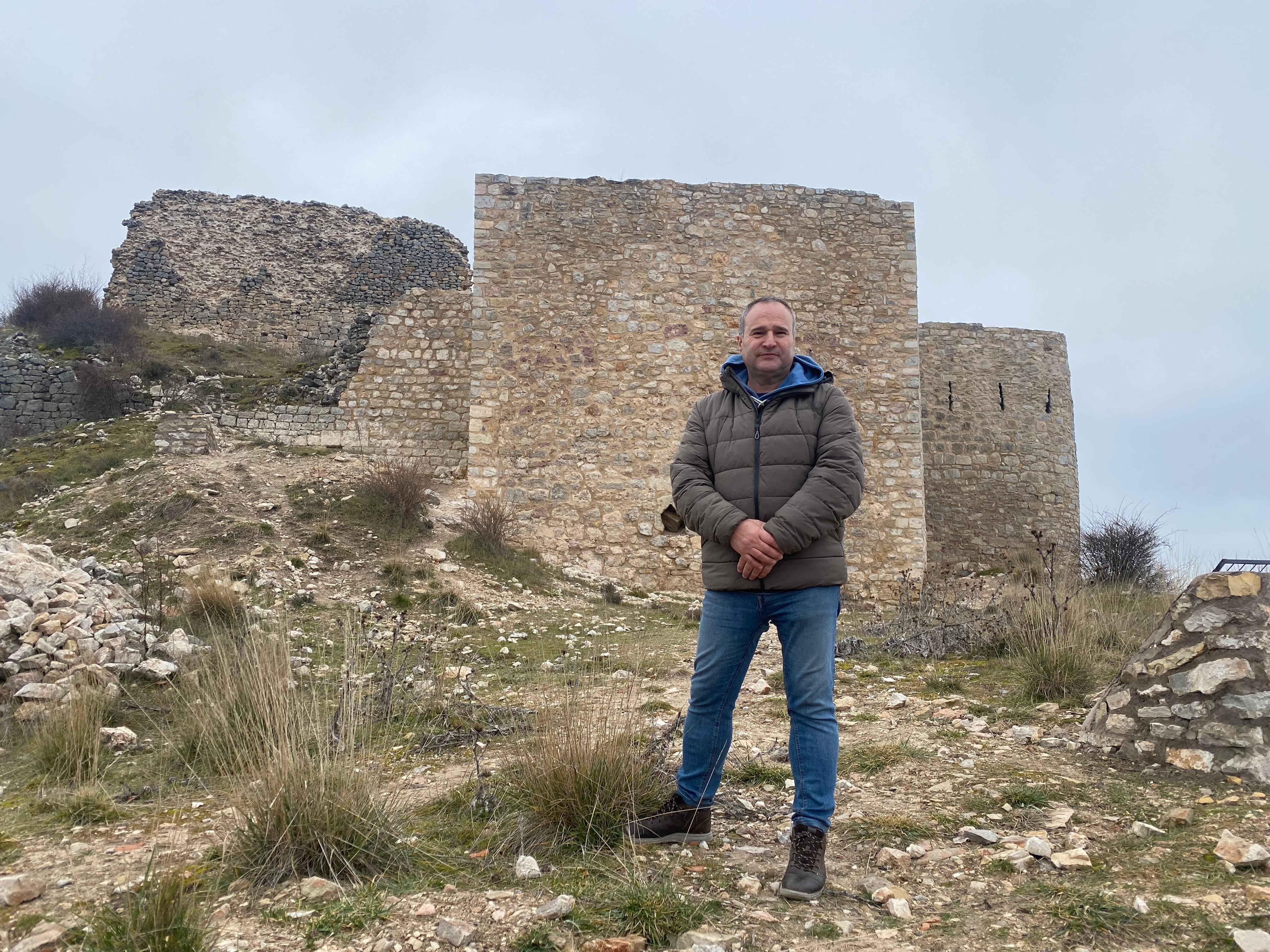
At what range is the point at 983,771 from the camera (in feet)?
11.0

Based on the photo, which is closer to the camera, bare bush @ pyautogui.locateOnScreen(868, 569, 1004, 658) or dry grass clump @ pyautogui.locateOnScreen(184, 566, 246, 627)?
dry grass clump @ pyautogui.locateOnScreen(184, 566, 246, 627)

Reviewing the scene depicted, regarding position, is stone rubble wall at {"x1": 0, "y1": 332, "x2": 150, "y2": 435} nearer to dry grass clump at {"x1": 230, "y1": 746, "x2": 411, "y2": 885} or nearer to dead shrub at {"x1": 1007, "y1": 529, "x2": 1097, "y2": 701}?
dry grass clump at {"x1": 230, "y1": 746, "x2": 411, "y2": 885}

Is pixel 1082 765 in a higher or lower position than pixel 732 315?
lower

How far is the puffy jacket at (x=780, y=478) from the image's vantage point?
99.4 inches

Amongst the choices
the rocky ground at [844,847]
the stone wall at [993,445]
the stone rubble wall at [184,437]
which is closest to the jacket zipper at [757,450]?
the rocky ground at [844,847]

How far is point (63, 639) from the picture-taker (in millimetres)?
4480

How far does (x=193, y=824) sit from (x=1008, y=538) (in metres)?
13.8

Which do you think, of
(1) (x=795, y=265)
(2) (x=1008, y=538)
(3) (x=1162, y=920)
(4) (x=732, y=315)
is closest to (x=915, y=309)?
(1) (x=795, y=265)

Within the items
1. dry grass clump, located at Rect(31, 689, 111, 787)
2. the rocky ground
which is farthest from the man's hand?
dry grass clump, located at Rect(31, 689, 111, 787)

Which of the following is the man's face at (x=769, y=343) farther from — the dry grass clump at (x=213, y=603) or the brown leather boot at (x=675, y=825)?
the dry grass clump at (x=213, y=603)

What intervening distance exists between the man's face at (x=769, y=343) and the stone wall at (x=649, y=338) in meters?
7.36

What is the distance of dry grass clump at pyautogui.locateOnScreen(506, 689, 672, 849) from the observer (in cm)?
264

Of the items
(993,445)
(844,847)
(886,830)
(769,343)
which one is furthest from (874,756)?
(993,445)

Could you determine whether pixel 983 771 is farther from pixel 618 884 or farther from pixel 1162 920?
pixel 618 884
